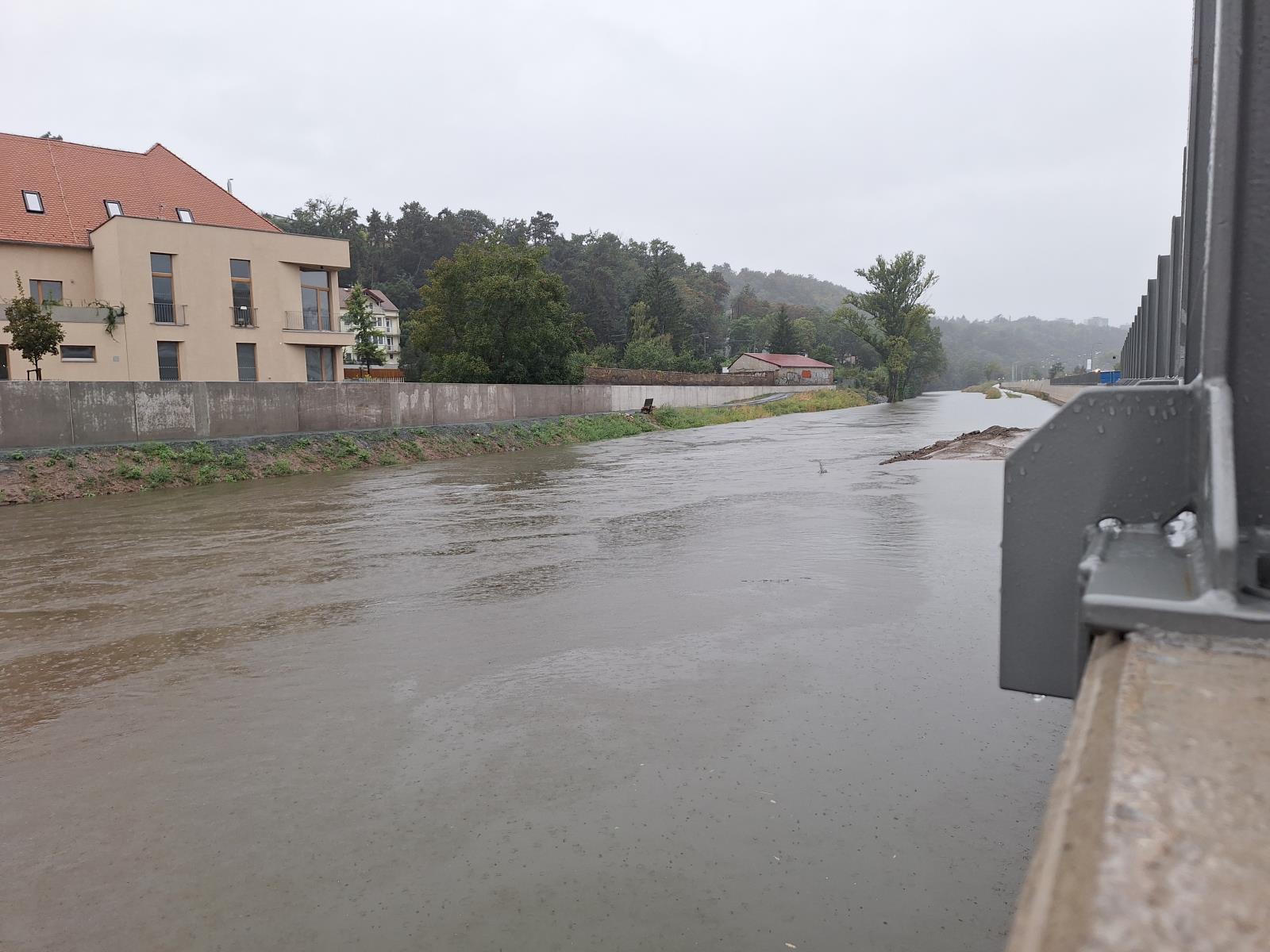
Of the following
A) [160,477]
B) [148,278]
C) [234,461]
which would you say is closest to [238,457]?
[234,461]

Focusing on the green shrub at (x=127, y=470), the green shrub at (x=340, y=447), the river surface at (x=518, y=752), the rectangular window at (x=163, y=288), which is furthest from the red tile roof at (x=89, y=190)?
the river surface at (x=518, y=752)

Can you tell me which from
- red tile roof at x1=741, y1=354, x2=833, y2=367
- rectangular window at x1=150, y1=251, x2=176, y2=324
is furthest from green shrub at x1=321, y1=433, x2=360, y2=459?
red tile roof at x1=741, y1=354, x2=833, y2=367

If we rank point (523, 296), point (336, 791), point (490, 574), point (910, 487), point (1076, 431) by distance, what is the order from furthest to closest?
point (523, 296) → point (910, 487) → point (490, 574) → point (336, 791) → point (1076, 431)

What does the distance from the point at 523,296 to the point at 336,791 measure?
122 ft

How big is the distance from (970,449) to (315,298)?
28339mm

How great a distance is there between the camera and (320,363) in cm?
3856

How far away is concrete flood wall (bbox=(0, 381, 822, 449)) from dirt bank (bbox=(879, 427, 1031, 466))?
13.4m

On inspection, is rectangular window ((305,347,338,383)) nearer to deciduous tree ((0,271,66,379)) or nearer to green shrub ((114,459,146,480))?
deciduous tree ((0,271,66,379))

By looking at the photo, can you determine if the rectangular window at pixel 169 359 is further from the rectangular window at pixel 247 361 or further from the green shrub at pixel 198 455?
the green shrub at pixel 198 455

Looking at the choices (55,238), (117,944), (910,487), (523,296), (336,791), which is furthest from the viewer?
(523,296)

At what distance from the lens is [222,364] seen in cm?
3475

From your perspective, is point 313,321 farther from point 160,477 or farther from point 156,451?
point 160,477

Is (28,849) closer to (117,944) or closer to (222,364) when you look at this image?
(117,944)

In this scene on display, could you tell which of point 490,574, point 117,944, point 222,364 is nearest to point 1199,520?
point 117,944
